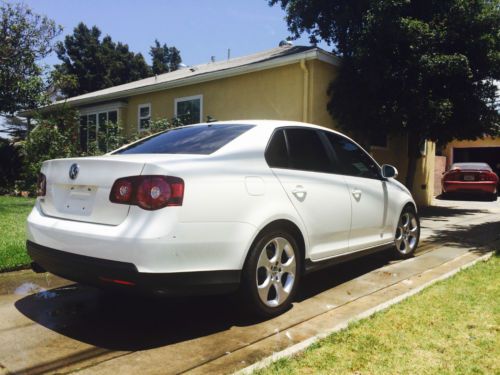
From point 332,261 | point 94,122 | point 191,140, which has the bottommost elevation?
point 332,261

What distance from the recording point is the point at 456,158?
2503 cm

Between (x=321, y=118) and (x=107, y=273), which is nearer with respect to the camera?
(x=107, y=273)

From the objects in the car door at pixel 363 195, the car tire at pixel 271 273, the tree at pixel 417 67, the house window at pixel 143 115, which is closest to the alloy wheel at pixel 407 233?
the car door at pixel 363 195

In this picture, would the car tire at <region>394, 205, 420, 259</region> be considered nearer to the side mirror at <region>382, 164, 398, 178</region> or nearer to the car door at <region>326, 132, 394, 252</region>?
the car door at <region>326, 132, 394, 252</region>

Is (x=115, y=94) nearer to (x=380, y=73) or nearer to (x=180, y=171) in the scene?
(x=380, y=73)

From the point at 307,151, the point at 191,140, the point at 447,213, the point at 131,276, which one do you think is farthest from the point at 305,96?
the point at 131,276

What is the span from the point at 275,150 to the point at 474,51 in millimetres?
9277

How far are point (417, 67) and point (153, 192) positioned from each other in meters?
9.33

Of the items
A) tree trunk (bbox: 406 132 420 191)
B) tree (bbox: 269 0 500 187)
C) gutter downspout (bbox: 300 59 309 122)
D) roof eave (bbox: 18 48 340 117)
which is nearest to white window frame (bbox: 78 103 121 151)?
roof eave (bbox: 18 48 340 117)

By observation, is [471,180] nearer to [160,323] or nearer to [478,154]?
[478,154]

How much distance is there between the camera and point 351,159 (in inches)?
193

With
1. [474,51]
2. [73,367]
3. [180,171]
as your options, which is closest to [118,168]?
[180,171]

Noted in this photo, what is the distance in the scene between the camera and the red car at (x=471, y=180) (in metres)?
15.7

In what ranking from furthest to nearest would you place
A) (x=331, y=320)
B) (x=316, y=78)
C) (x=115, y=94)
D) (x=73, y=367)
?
(x=115, y=94) < (x=316, y=78) < (x=331, y=320) < (x=73, y=367)
